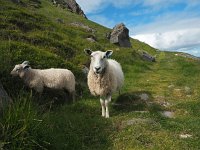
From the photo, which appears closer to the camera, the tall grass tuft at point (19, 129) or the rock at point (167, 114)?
the tall grass tuft at point (19, 129)

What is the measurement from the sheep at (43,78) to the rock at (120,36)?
29.4 meters

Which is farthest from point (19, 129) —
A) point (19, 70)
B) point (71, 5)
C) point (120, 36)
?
point (71, 5)

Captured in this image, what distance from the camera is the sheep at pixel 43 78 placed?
16703 millimetres

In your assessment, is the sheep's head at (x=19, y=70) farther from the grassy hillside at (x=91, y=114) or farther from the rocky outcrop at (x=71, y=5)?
the rocky outcrop at (x=71, y=5)

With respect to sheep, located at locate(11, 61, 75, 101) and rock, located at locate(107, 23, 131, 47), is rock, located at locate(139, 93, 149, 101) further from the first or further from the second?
rock, located at locate(107, 23, 131, 47)

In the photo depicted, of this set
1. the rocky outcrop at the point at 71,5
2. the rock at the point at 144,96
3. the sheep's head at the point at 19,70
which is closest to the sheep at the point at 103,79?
the rock at the point at 144,96

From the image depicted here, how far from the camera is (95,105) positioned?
16734 mm

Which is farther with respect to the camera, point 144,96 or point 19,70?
point 144,96

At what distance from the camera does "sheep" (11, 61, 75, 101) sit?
16703 mm

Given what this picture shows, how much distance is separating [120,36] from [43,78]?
31.5 metres

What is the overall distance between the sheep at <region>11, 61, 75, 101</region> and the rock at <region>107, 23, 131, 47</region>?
29446 mm

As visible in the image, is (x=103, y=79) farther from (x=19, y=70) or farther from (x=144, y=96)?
(x=144, y=96)

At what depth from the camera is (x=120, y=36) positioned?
47812 millimetres

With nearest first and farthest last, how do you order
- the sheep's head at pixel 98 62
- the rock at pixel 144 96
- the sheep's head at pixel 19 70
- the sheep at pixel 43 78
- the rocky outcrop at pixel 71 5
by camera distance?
the sheep's head at pixel 98 62 < the sheep's head at pixel 19 70 < the sheep at pixel 43 78 < the rock at pixel 144 96 < the rocky outcrop at pixel 71 5
